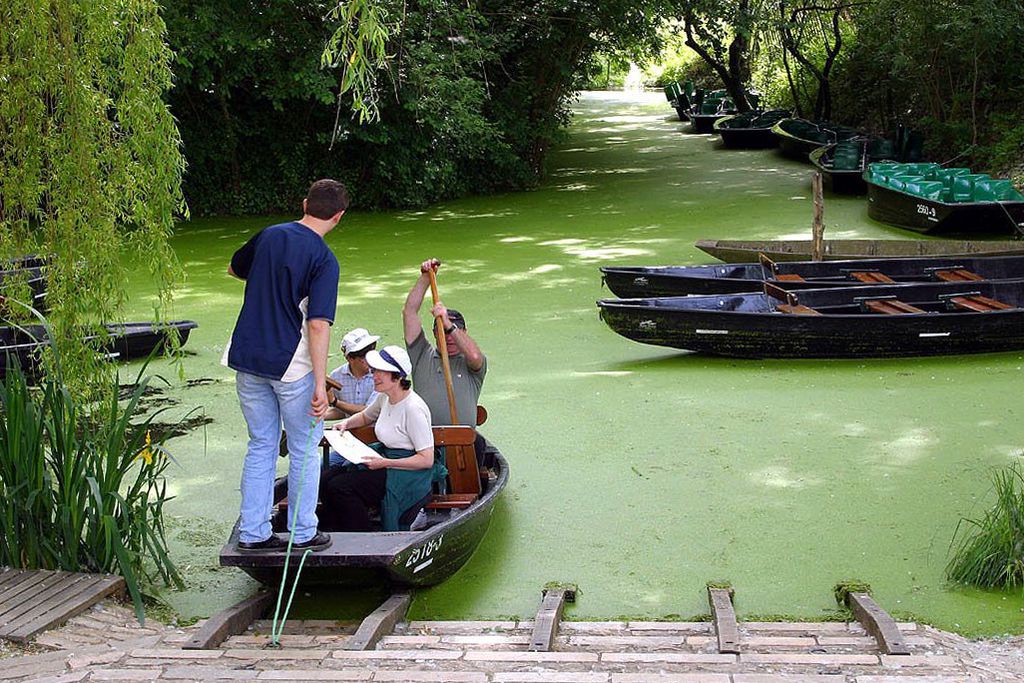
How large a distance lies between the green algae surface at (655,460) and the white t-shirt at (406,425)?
0.55m

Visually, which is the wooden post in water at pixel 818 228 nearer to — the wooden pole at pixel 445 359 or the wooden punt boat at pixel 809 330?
the wooden punt boat at pixel 809 330

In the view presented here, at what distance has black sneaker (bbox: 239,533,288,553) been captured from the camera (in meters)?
4.12

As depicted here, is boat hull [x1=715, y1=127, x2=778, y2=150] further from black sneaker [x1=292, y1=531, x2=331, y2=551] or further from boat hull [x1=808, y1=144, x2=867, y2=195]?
black sneaker [x1=292, y1=531, x2=331, y2=551]

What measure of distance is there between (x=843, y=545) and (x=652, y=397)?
7.90ft

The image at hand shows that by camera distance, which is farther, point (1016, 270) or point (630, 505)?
point (1016, 270)

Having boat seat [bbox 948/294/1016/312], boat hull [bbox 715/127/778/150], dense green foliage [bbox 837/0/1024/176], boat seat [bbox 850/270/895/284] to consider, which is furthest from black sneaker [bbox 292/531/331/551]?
boat hull [bbox 715/127/778/150]

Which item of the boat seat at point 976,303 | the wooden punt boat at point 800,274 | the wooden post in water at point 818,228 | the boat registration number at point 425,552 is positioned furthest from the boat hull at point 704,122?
the boat registration number at point 425,552

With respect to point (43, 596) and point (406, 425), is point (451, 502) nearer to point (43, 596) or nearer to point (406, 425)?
point (406, 425)

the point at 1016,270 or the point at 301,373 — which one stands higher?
the point at 301,373

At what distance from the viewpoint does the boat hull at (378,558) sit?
4.08 metres

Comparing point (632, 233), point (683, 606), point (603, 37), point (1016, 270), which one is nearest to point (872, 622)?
point (683, 606)

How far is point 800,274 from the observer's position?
960 cm

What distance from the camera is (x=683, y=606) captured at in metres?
4.48

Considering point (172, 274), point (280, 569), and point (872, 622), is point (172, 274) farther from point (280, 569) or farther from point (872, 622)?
point (872, 622)
